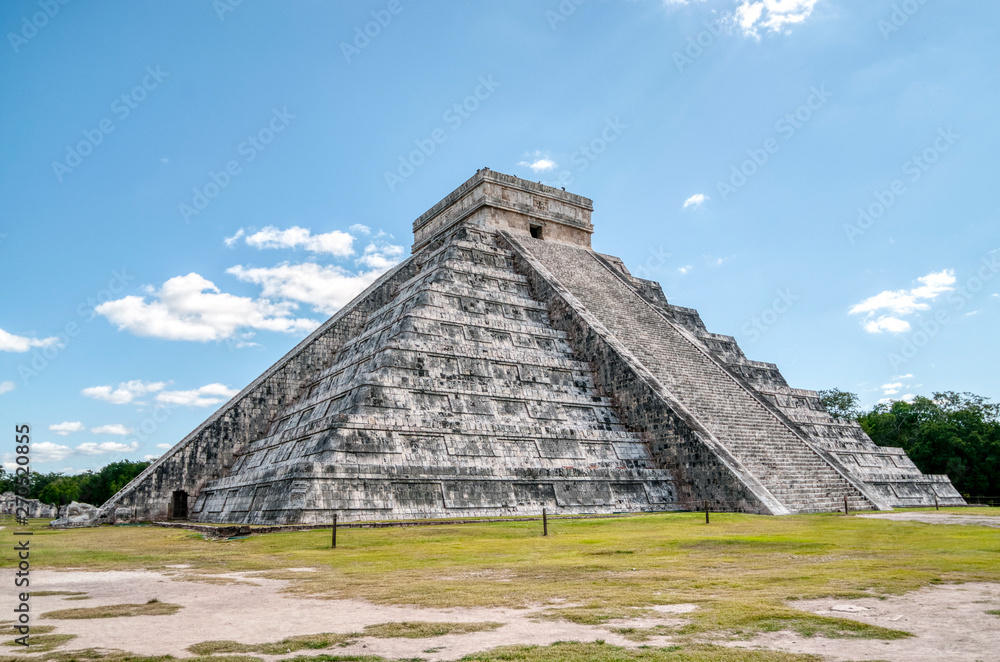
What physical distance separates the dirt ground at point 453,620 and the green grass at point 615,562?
9.8 inches

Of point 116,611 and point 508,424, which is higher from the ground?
point 508,424

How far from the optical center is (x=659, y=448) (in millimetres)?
18188

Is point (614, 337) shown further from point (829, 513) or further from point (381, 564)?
point (381, 564)

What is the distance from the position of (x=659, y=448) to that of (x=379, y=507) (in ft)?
24.9

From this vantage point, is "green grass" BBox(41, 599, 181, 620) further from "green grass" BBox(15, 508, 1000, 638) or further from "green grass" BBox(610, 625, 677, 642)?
"green grass" BBox(610, 625, 677, 642)

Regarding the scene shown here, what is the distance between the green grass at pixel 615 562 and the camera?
569 centimetres

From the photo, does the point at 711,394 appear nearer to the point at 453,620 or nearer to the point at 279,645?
the point at 453,620

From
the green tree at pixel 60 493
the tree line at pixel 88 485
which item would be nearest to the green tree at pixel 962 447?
the tree line at pixel 88 485

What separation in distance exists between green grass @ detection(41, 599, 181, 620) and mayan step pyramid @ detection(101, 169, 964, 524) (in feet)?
25.9

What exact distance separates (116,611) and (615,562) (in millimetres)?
5168

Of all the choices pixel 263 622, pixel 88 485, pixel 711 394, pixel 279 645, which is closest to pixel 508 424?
pixel 711 394

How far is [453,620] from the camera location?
5.16 m

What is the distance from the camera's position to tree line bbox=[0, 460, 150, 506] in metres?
44.6

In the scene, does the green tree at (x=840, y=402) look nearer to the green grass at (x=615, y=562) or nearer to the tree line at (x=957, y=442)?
the tree line at (x=957, y=442)
